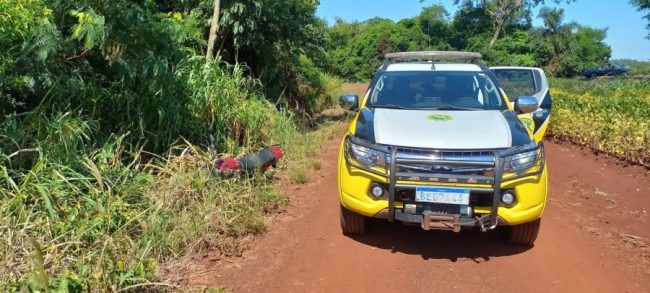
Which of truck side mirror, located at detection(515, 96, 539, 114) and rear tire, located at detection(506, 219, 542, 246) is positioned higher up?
truck side mirror, located at detection(515, 96, 539, 114)

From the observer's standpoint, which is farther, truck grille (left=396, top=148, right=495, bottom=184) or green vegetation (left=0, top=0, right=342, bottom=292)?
truck grille (left=396, top=148, right=495, bottom=184)

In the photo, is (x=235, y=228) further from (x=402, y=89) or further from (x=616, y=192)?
(x=616, y=192)

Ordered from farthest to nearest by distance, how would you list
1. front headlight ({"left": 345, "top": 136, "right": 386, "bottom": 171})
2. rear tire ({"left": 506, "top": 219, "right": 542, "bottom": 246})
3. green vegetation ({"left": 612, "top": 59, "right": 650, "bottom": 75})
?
1. green vegetation ({"left": 612, "top": 59, "right": 650, "bottom": 75})
2. rear tire ({"left": 506, "top": 219, "right": 542, "bottom": 246})
3. front headlight ({"left": 345, "top": 136, "right": 386, "bottom": 171})

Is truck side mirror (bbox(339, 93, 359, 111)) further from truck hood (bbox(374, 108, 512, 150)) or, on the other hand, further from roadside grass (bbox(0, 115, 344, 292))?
roadside grass (bbox(0, 115, 344, 292))

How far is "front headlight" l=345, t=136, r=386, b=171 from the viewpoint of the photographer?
4422 mm

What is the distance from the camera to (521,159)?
436 centimetres

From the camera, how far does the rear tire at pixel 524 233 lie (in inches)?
187

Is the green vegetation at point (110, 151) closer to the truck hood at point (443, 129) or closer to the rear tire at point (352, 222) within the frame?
the rear tire at point (352, 222)

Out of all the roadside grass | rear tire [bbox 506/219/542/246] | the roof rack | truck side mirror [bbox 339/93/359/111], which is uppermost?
the roof rack

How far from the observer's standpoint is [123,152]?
6.15m

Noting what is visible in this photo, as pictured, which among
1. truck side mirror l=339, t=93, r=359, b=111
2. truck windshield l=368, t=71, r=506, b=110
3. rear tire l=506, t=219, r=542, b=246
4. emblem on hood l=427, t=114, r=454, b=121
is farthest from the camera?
truck side mirror l=339, t=93, r=359, b=111

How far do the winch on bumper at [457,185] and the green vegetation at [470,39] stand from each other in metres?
37.2

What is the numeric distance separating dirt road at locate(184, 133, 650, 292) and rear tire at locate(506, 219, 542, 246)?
79 mm

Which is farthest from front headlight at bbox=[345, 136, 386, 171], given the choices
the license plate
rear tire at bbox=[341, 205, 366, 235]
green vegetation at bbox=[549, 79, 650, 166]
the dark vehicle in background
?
the dark vehicle in background
